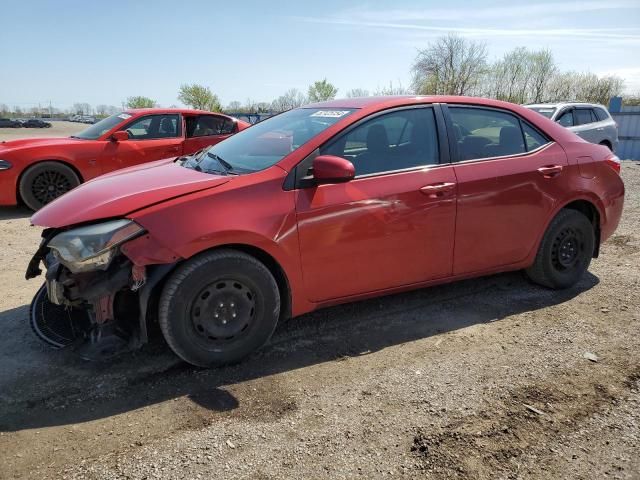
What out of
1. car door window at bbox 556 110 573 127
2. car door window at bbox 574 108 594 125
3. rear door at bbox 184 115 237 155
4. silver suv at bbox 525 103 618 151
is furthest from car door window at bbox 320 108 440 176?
car door window at bbox 574 108 594 125

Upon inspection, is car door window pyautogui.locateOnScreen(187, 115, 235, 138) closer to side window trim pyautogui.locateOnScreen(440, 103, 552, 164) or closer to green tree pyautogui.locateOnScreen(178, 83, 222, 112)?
side window trim pyautogui.locateOnScreen(440, 103, 552, 164)

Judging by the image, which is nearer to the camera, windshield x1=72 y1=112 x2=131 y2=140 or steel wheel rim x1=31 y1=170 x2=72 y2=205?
steel wheel rim x1=31 y1=170 x2=72 y2=205

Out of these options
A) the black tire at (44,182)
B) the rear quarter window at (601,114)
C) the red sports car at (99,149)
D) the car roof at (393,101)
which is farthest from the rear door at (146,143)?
the rear quarter window at (601,114)

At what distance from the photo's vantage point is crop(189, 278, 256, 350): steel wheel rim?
2.89 m

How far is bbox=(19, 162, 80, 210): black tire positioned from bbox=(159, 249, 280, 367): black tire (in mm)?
5465

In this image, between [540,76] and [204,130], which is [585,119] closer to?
[204,130]

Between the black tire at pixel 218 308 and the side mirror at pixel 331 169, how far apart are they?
0.68 meters

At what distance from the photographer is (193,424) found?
2494 mm

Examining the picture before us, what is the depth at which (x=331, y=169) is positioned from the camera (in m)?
3.00

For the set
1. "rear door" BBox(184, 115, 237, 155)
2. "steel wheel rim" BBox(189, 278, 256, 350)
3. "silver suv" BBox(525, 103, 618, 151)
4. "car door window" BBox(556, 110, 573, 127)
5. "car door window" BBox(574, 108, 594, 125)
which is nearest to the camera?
"steel wheel rim" BBox(189, 278, 256, 350)

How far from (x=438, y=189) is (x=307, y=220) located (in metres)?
1.04

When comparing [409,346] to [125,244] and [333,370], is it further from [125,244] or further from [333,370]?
[125,244]

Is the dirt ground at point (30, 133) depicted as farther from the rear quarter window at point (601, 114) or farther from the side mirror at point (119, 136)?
the rear quarter window at point (601, 114)

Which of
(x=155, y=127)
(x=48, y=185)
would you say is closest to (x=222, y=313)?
(x=48, y=185)
